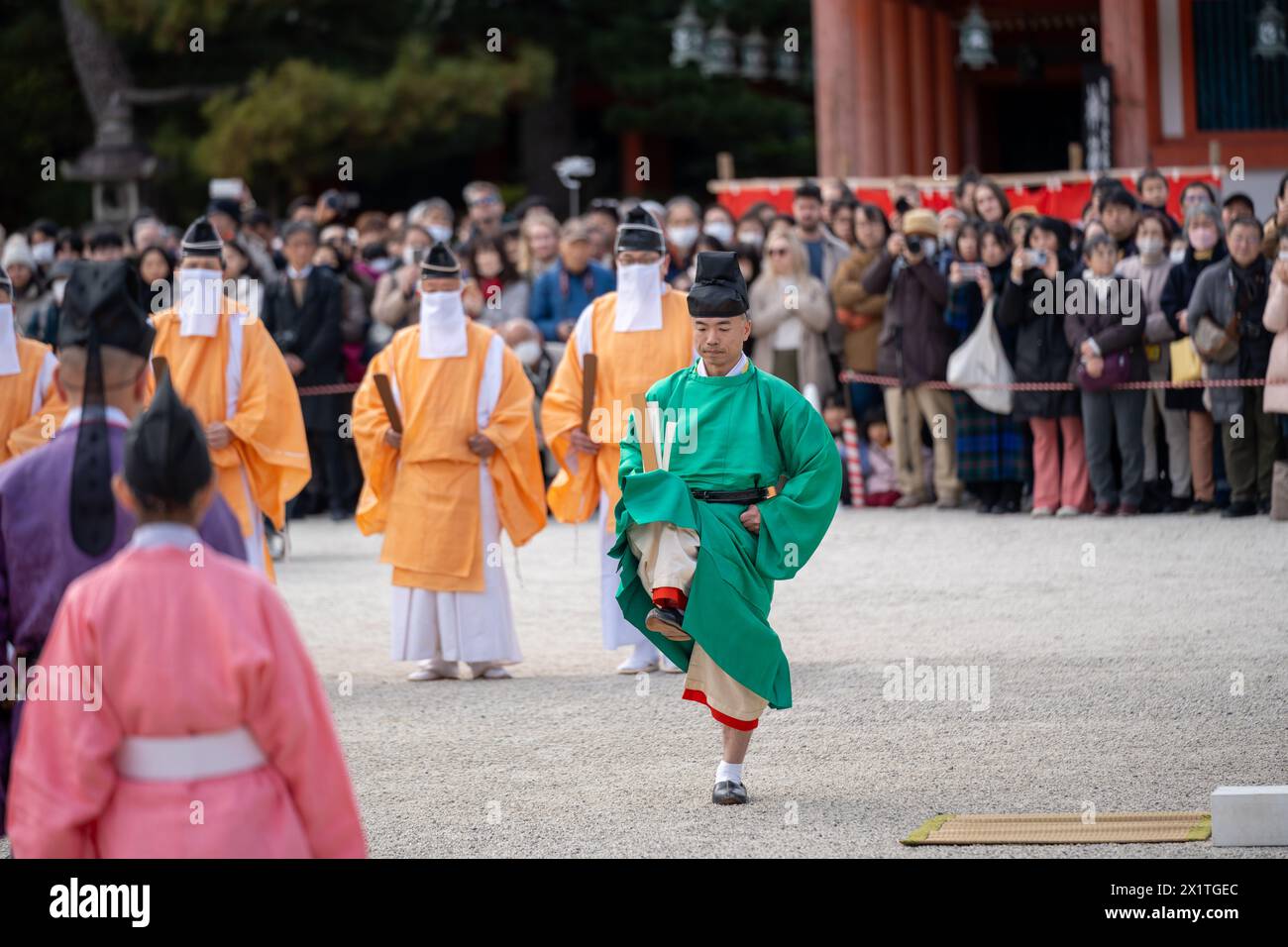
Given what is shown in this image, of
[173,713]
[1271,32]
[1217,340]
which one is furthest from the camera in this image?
[1271,32]

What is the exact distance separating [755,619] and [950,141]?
16.2 metres

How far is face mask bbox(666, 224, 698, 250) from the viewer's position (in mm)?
13273

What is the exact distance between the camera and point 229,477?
793 cm

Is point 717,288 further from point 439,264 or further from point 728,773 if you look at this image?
point 439,264

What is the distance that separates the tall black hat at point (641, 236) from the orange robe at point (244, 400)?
1.55 metres

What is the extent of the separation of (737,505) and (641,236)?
8.30 feet

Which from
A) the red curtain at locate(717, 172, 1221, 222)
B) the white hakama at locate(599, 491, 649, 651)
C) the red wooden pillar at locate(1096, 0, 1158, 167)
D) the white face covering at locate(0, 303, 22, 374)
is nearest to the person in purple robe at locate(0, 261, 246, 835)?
the white face covering at locate(0, 303, 22, 374)

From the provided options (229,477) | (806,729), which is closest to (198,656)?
(806,729)

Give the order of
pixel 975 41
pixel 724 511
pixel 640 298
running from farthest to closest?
pixel 975 41 < pixel 640 298 < pixel 724 511

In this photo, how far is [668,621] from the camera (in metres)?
6.04

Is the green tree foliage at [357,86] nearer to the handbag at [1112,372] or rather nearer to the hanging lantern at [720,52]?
the hanging lantern at [720,52]

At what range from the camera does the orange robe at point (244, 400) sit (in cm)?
786

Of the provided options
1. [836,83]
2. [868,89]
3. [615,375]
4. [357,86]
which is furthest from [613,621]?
[357,86]

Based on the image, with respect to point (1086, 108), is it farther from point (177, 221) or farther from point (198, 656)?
point (198, 656)
